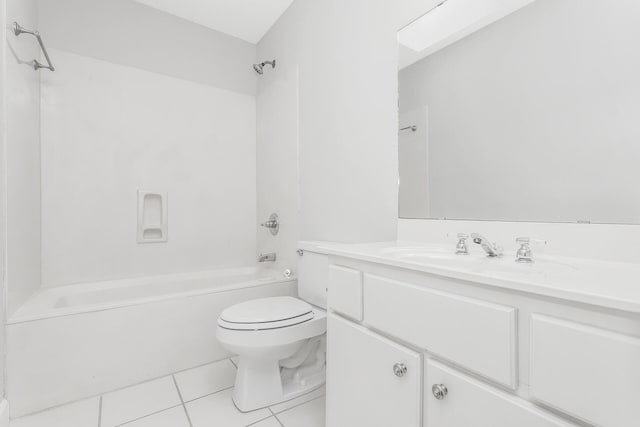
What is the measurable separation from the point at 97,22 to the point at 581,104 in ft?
8.87

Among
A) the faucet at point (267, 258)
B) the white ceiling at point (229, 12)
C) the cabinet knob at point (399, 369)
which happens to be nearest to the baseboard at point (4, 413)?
the faucet at point (267, 258)

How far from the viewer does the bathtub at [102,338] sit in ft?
4.48

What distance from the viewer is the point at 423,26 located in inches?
52.1

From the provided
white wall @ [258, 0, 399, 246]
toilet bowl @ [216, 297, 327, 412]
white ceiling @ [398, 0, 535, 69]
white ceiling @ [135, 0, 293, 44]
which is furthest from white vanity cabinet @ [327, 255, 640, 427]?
white ceiling @ [135, 0, 293, 44]

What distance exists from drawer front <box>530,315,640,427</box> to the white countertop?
0.05 meters

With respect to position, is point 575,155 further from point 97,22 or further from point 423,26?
point 97,22

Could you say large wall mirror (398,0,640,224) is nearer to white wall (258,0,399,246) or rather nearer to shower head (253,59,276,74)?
white wall (258,0,399,246)

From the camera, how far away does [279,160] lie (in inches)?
93.7

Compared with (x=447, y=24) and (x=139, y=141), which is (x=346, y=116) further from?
(x=139, y=141)

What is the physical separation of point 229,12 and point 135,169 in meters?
1.34

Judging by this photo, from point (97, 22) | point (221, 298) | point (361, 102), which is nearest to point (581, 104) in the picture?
point (361, 102)

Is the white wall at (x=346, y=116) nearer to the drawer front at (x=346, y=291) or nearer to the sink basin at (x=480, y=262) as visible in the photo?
the sink basin at (x=480, y=262)

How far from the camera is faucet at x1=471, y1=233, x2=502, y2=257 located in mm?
922

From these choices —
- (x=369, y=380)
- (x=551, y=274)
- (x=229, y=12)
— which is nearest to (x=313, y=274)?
(x=369, y=380)
